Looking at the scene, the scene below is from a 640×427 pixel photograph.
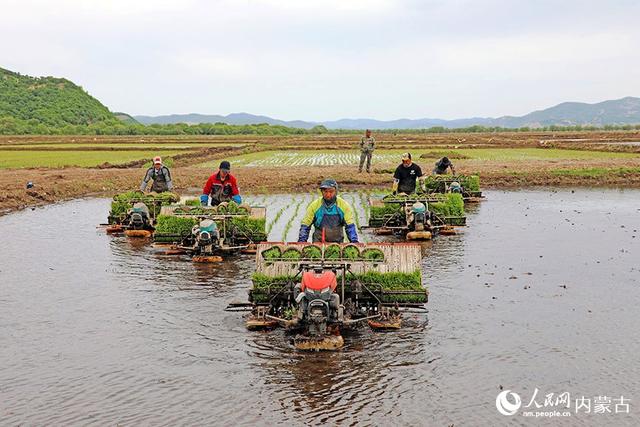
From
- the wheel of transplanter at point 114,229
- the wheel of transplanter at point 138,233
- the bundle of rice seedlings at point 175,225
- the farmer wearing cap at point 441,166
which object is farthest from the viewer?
the farmer wearing cap at point 441,166

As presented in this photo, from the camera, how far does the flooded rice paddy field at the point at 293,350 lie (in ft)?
25.6

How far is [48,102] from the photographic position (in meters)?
138

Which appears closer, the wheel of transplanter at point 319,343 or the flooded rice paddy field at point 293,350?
the flooded rice paddy field at point 293,350

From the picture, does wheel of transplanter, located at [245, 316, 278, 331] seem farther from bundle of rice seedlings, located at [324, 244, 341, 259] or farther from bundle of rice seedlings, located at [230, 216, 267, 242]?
bundle of rice seedlings, located at [230, 216, 267, 242]

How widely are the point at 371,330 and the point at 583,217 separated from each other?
13.4 m

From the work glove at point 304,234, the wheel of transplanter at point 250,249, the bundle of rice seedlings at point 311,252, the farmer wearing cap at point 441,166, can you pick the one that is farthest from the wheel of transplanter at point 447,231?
the bundle of rice seedlings at point 311,252

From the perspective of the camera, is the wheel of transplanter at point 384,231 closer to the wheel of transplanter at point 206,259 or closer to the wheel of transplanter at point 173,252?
the wheel of transplanter at point 206,259

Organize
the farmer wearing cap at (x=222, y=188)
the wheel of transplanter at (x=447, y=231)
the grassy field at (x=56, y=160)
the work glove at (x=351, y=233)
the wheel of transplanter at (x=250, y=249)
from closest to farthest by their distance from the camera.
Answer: the work glove at (x=351, y=233)
the wheel of transplanter at (x=250, y=249)
the farmer wearing cap at (x=222, y=188)
the wheel of transplanter at (x=447, y=231)
the grassy field at (x=56, y=160)

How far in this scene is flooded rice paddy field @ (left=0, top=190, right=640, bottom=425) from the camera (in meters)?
7.79

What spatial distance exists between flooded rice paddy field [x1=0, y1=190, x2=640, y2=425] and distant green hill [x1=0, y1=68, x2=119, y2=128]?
111254 millimetres

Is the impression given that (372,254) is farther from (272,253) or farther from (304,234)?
(272,253)

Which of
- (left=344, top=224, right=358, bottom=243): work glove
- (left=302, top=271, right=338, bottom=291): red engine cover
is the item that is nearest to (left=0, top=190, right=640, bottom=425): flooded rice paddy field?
(left=302, top=271, right=338, bottom=291): red engine cover

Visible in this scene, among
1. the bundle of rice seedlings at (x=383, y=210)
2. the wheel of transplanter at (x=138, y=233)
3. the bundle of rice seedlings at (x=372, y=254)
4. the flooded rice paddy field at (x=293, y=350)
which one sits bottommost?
the flooded rice paddy field at (x=293, y=350)

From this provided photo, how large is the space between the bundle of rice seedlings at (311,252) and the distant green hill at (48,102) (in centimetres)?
11431
